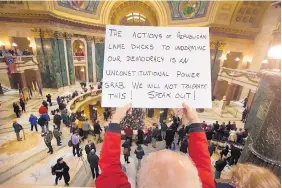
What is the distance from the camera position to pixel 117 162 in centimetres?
129

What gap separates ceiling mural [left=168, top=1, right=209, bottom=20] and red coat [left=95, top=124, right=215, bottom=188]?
16355 millimetres

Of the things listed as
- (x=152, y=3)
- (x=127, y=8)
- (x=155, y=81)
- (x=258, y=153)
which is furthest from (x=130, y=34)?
(x=127, y=8)

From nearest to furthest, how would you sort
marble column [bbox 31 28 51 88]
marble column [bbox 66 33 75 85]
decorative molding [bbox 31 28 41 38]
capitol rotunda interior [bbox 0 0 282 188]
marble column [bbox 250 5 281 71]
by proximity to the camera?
1. capitol rotunda interior [bbox 0 0 282 188]
2. marble column [bbox 250 5 281 71]
3. decorative molding [bbox 31 28 41 38]
4. marble column [bbox 31 28 51 88]
5. marble column [bbox 66 33 75 85]

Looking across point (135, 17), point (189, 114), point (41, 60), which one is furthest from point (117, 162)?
point (135, 17)

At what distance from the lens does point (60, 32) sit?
15141mm

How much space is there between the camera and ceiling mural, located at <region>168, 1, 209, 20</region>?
1504 centimetres

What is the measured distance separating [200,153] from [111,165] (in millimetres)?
765

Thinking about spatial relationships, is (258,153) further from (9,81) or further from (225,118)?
(9,81)

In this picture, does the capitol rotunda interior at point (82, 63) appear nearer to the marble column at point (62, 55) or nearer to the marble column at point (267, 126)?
the marble column at point (62, 55)

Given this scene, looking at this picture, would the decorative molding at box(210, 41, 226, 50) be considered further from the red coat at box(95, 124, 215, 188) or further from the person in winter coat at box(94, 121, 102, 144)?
the red coat at box(95, 124, 215, 188)

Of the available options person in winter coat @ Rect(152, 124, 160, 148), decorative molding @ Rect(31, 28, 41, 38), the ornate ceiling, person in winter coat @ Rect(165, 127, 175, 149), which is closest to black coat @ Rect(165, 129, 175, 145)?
person in winter coat @ Rect(165, 127, 175, 149)

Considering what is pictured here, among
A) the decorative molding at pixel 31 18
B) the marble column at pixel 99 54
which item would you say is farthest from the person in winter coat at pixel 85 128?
the marble column at pixel 99 54

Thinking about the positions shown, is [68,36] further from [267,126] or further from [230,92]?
[267,126]

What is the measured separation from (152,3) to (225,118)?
14.3 metres
